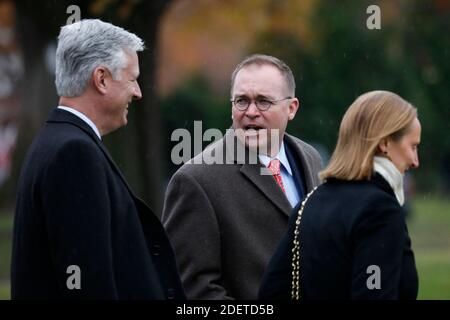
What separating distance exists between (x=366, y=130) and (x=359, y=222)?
406mm

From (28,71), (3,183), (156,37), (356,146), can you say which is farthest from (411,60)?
(356,146)

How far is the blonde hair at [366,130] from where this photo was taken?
13.9 feet

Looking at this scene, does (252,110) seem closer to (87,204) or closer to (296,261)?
(296,261)

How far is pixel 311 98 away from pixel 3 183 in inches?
433

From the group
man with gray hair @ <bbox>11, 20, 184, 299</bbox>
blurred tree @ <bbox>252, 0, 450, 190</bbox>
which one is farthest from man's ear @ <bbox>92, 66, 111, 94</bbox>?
blurred tree @ <bbox>252, 0, 450, 190</bbox>

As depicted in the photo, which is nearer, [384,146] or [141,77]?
[384,146]

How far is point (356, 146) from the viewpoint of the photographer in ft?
14.1

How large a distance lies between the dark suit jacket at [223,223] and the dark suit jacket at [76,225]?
64 centimetres

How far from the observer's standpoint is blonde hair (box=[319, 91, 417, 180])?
4250 millimetres

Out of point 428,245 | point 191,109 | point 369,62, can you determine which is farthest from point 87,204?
point 191,109

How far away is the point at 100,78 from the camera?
4.50 m

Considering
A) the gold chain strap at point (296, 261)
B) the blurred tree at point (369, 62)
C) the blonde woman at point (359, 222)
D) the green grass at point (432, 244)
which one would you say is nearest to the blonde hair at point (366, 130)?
Result: the blonde woman at point (359, 222)

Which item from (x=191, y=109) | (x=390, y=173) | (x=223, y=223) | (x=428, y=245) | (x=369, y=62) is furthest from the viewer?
(x=191, y=109)

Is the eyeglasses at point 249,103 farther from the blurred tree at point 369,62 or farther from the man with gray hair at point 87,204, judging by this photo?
the blurred tree at point 369,62
